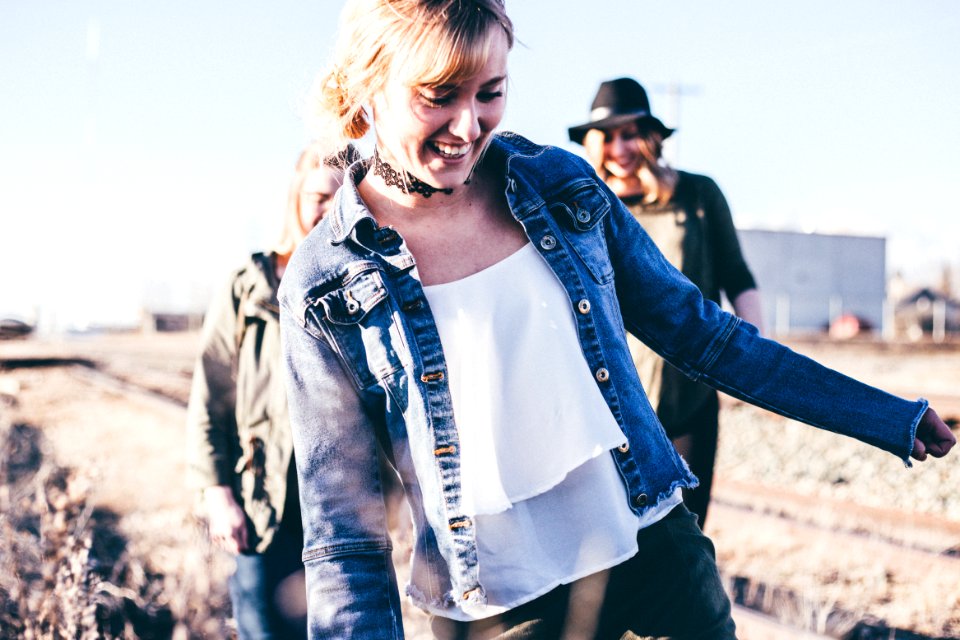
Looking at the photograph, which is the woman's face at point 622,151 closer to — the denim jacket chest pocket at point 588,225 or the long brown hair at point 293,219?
the long brown hair at point 293,219

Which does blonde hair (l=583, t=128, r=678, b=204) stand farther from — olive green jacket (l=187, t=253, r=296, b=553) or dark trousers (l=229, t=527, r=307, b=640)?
dark trousers (l=229, t=527, r=307, b=640)

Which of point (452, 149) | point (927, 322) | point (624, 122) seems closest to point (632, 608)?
point (452, 149)

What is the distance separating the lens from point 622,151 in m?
3.41

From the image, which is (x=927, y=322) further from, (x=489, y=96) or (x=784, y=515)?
(x=489, y=96)

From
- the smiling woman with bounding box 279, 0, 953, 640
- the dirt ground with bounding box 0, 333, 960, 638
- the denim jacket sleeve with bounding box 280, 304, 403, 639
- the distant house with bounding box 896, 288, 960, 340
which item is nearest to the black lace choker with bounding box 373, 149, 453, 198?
the smiling woman with bounding box 279, 0, 953, 640

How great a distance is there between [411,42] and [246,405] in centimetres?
170

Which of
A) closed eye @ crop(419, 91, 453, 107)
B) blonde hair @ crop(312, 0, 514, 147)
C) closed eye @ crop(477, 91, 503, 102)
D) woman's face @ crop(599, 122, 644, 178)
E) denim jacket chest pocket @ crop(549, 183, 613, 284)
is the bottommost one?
denim jacket chest pocket @ crop(549, 183, 613, 284)

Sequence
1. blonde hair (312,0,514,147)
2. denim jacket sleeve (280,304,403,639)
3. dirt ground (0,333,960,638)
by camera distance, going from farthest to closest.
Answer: dirt ground (0,333,960,638) → denim jacket sleeve (280,304,403,639) → blonde hair (312,0,514,147)

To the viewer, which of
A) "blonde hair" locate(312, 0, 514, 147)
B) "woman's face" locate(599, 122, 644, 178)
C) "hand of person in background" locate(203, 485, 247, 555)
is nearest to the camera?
"blonde hair" locate(312, 0, 514, 147)

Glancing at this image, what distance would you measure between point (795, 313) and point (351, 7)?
167ft

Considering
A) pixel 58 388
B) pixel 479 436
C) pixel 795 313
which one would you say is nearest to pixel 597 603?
pixel 479 436

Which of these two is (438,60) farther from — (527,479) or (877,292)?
(877,292)

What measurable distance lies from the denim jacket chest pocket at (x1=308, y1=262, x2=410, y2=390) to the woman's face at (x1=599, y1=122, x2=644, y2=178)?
1.91 m

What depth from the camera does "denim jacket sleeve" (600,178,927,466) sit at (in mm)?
1773
